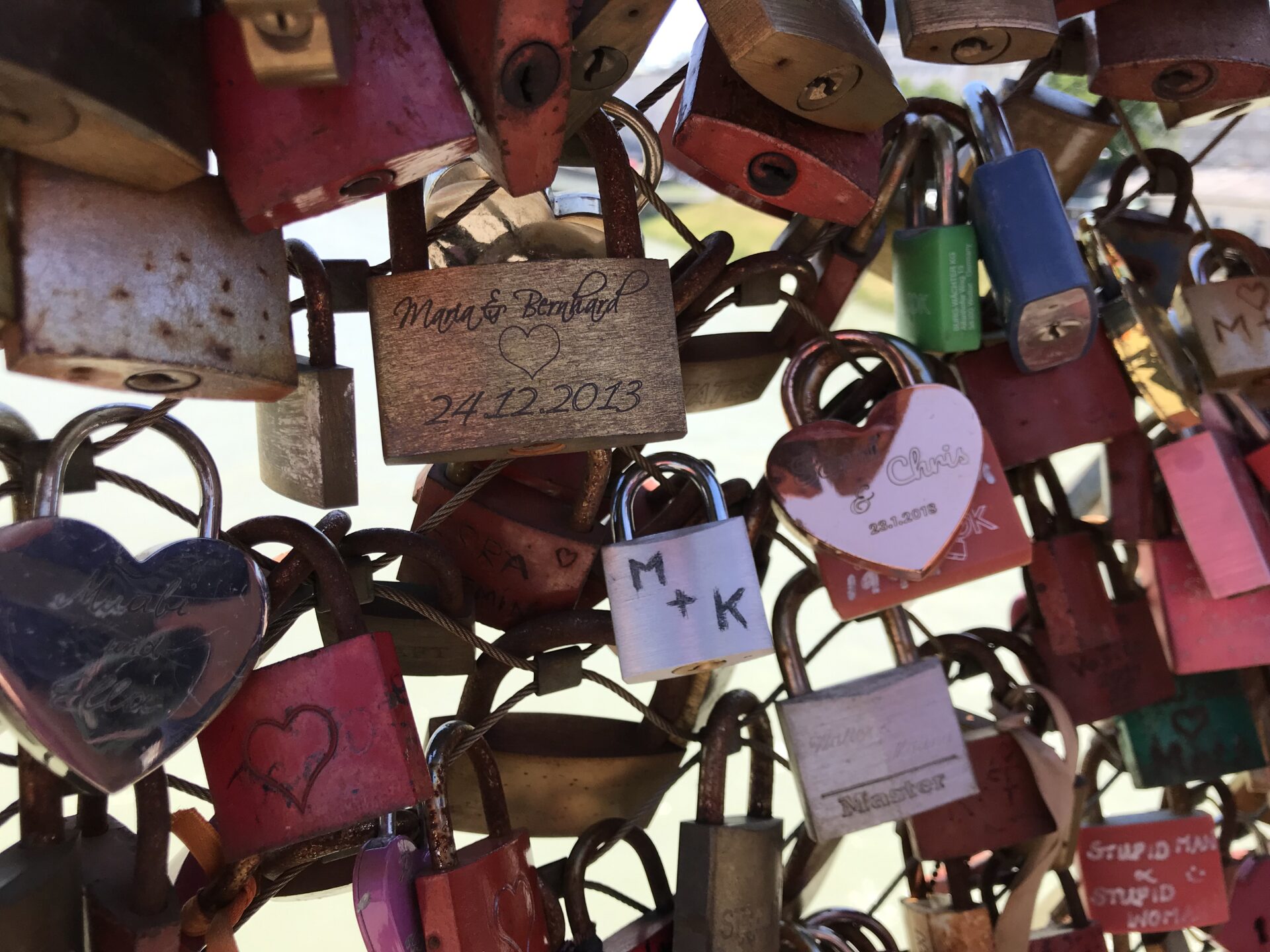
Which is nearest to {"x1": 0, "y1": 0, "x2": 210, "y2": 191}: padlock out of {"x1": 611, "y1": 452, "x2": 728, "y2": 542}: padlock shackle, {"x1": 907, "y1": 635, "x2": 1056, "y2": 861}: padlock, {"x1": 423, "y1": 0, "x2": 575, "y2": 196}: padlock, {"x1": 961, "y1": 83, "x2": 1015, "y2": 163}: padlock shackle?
{"x1": 423, "y1": 0, "x2": 575, "y2": 196}: padlock

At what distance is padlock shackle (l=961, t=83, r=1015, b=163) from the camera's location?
2.87 ft

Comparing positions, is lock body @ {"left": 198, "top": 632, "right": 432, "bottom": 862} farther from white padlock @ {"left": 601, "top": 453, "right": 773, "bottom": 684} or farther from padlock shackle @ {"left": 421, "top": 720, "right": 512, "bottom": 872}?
white padlock @ {"left": 601, "top": 453, "right": 773, "bottom": 684}

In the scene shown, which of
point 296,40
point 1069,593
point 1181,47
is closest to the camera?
point 296,40

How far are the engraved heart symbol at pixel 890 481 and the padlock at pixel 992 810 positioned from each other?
0.74ft

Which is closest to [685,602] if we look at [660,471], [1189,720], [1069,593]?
[660,471]

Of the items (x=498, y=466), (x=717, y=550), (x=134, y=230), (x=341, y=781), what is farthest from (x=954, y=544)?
(x=134, y=230)

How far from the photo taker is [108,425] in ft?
2.16

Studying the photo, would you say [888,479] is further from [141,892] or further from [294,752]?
[141,892]

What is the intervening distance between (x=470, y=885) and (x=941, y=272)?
559 millimetres

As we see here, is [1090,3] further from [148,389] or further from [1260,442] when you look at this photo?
[148,389]

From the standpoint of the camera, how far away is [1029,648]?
0.96 meters

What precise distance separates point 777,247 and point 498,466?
327 millimetres

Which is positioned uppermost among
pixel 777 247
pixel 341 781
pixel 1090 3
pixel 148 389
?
pixel 1090 3

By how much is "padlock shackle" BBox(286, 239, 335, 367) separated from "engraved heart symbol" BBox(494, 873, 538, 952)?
14.6 inches
